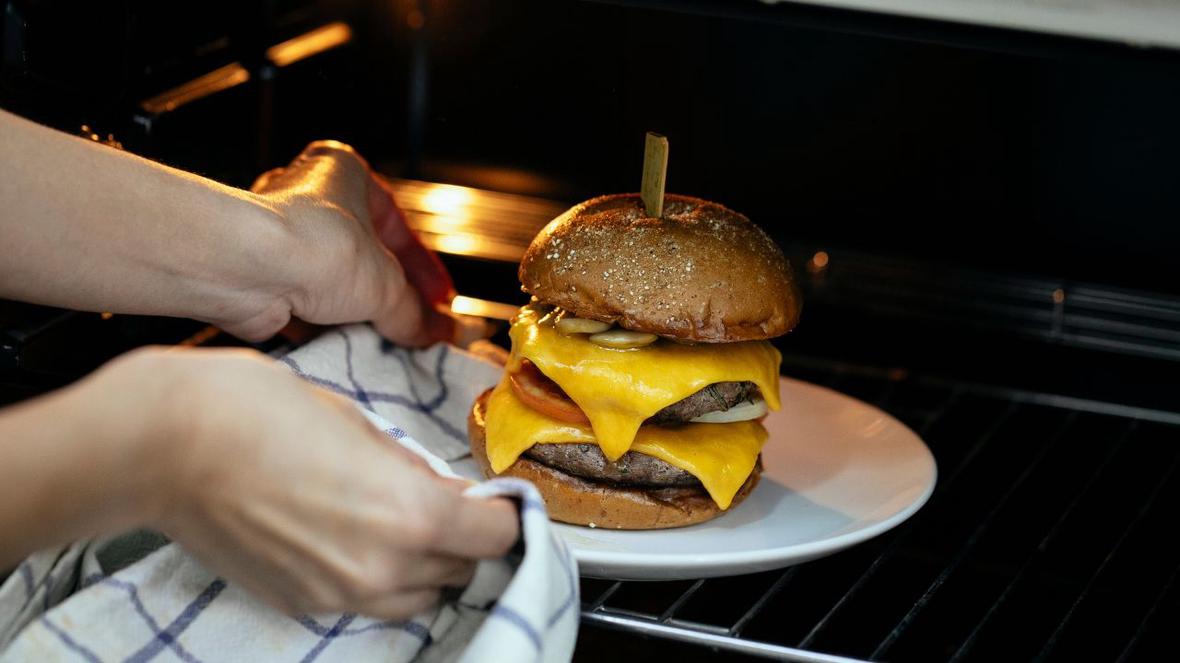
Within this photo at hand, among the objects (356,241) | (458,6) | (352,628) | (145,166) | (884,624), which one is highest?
(458,6)

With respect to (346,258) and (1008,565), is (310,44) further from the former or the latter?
(1008,565)

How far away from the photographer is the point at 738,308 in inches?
53.2

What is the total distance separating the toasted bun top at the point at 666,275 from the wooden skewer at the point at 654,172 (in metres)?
0.02

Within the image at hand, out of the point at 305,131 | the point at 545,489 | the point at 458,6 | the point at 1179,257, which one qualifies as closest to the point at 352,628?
the point at 545,489

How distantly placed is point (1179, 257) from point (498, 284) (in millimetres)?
1176

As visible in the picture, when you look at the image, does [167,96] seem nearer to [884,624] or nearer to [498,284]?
[498,284]

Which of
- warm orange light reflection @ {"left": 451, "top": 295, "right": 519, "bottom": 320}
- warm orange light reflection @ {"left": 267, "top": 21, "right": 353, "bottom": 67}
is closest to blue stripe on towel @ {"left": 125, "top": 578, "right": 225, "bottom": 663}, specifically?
warm orange light reflection @ {"left": 451, "top": 295, "right": 519, "bottom": 320}

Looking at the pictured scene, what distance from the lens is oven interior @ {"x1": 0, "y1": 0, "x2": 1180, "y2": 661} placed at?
1441mm

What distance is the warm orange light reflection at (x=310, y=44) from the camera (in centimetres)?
182

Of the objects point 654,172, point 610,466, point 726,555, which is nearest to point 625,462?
point 610,466

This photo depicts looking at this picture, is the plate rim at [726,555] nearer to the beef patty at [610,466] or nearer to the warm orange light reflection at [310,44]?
the beef patty at [610,466]

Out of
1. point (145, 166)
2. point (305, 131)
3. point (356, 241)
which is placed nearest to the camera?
point (145, 166)

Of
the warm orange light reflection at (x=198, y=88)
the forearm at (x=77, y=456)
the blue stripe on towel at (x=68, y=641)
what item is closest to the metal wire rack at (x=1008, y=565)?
the blue stripe on towel at (x=68, y=641)

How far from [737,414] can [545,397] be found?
0.83 ft
